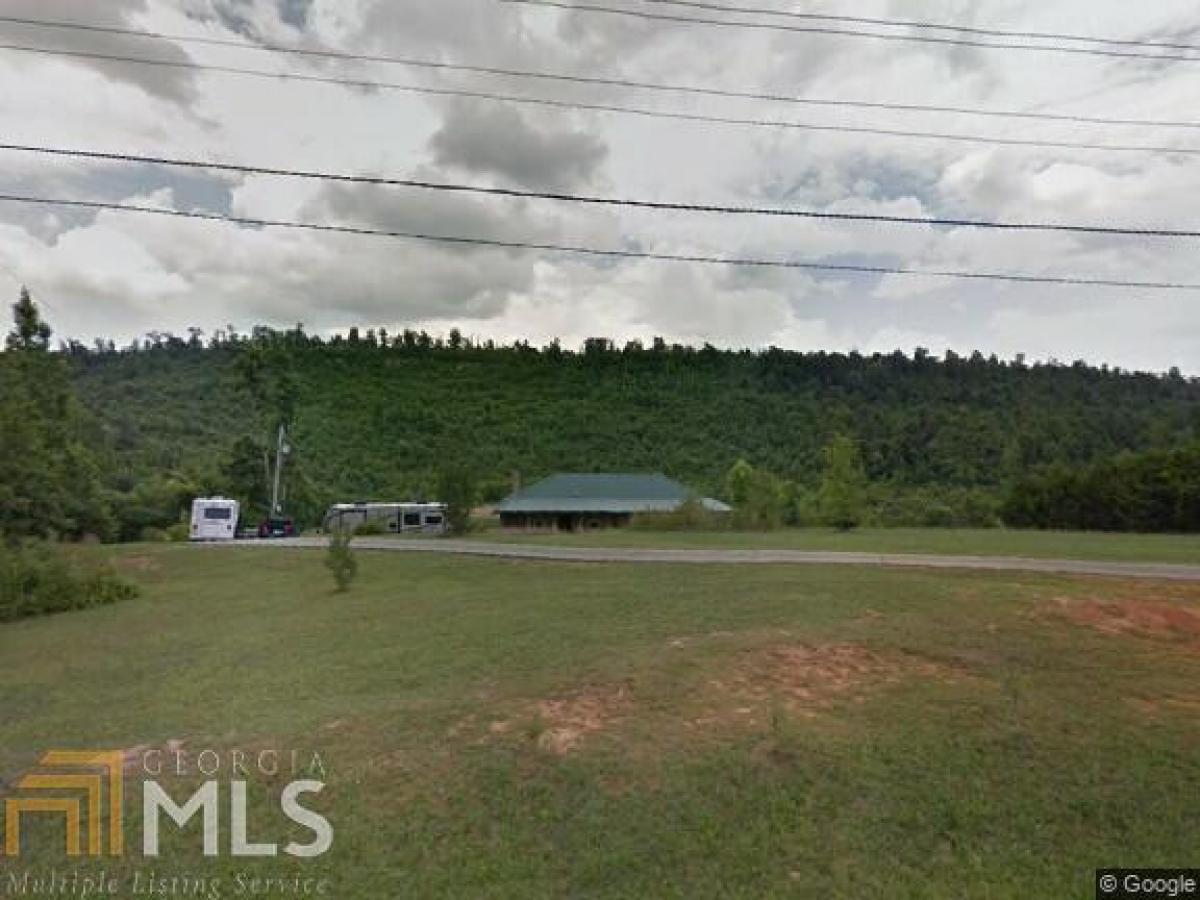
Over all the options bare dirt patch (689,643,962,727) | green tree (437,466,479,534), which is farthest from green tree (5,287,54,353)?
bare dirt patch (689,643,962,727)

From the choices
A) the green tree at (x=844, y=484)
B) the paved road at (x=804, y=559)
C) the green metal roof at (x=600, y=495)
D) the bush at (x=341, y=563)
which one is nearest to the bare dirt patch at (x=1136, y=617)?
the paved road at (x=804, y=559)

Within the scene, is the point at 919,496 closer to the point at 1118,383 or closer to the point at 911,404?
the point at 911,404

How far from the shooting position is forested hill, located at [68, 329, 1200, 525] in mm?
73375

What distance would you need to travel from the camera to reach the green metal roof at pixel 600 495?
51.1 metres

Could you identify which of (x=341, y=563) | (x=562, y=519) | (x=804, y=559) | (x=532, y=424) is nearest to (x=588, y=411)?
(x=532, y=424)

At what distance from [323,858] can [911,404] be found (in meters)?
110

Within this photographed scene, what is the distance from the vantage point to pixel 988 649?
10344 millimetres

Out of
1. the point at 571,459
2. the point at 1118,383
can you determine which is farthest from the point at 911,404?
the point at 571,459

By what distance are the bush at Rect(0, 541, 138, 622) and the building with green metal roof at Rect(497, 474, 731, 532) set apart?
29258mm

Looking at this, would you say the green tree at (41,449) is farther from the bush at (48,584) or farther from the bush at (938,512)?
the bush at (938,512)

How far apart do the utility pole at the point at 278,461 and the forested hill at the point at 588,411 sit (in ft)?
11.0

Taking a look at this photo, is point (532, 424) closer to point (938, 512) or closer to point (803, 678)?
point (938, 512)

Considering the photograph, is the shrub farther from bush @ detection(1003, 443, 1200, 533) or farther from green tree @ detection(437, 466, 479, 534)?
bush @ detection(1003, 443, 1200, 533)

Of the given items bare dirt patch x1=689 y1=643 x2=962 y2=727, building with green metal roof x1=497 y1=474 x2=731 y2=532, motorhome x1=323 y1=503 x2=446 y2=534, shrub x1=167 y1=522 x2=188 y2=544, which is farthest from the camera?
building with green metal roof x1=497 y1=474 x2=731 y2=532
